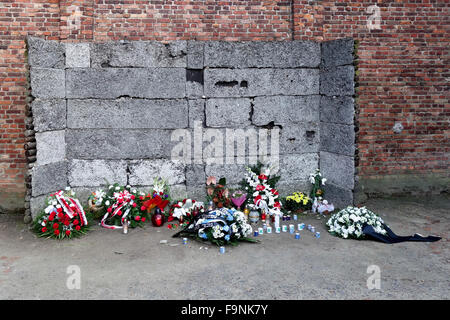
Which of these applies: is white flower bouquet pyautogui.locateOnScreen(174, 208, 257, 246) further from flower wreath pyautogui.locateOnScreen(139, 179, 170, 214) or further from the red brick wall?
the red brick wall

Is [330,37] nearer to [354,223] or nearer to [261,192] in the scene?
[261,192]

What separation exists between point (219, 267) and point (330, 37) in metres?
5.17

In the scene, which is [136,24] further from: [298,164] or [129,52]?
[298,164]

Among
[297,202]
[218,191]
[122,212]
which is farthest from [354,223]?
[122,212]

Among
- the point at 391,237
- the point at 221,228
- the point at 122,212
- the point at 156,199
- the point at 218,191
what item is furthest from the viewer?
the point at 218,191

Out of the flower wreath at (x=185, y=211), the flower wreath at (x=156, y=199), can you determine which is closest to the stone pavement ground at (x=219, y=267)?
the flower wreath at (x=185, y=211)

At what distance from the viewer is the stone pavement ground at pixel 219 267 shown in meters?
4.05

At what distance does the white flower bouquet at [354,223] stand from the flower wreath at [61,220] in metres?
3.74

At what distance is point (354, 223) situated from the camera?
227 inches

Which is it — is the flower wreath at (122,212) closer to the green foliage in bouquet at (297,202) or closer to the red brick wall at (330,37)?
the red brick wall at (330,37)

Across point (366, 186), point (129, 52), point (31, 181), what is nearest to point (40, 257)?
point (31, 181)

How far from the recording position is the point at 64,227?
5852 millimetres

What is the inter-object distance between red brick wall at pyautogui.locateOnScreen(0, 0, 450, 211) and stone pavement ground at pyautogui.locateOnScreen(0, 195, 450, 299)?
6.88 ft

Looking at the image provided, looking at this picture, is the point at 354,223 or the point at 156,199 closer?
the point at 354,223
